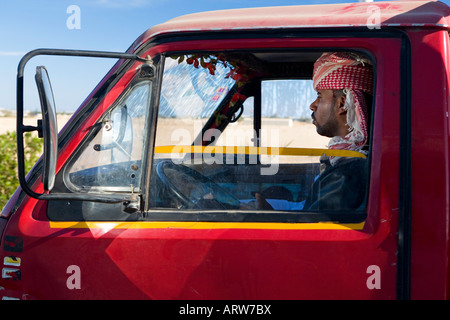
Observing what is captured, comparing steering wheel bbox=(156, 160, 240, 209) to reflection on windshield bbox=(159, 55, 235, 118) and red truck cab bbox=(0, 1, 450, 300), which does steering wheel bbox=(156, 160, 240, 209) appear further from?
A: reflection on windshield bbox=(159, 55, 235, 118)

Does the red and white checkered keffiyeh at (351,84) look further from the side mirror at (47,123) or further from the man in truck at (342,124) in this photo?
the side mirror at (47,123)

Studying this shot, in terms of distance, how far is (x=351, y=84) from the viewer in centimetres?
224

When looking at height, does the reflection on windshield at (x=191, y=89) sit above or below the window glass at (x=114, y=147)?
above

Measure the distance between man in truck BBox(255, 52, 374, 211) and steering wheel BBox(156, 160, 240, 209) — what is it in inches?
5.4

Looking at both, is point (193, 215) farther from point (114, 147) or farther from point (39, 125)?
point (39, 125)

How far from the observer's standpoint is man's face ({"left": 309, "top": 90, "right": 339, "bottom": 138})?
242 centimetres

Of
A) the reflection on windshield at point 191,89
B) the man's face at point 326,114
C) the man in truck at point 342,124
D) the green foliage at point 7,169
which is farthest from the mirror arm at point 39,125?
the green foliage at point 7,169

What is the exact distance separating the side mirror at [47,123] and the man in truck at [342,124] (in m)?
0.77

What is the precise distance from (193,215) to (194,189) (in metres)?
0.16

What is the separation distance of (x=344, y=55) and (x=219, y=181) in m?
0.74

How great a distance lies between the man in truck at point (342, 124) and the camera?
184 centimetres

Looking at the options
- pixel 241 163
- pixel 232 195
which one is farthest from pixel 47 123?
pixel 241 163
